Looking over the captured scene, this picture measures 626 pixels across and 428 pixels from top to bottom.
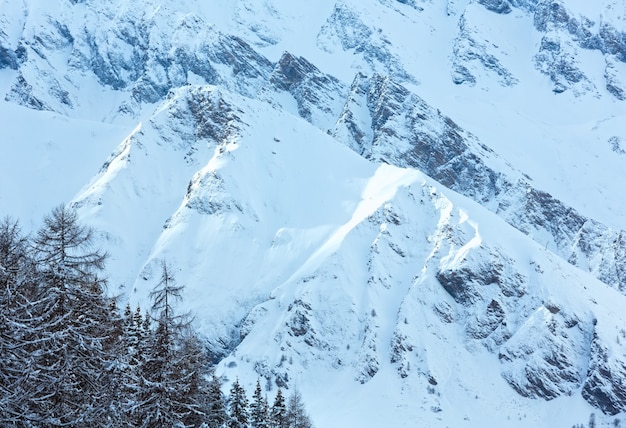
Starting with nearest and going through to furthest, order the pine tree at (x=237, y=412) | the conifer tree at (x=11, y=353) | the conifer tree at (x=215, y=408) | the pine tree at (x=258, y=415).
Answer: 1. the conifer tree at (x=11, y=353)
2. the conifer tree at (x=215, y=408)
3. the pine tree at (x=237, y=412)
4. the pine tree at (x=258, y=415)

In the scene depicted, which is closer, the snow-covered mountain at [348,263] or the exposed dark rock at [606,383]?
the exposed dark rock at [606,383]

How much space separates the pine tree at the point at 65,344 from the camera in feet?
45.0

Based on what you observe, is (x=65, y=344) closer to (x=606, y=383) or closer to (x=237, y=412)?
(x=237, y=412)

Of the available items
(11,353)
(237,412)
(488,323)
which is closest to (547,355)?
(488,323)

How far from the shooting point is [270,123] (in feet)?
462

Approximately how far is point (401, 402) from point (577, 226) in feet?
278

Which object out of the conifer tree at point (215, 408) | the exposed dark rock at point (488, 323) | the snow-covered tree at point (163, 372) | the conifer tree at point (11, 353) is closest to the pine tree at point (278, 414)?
the conifer tree at point (215, 408)

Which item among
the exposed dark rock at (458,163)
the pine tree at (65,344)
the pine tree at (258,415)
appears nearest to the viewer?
the pine tree at (65,344)

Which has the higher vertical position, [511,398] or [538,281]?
[538,281]

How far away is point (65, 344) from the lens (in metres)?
14.6

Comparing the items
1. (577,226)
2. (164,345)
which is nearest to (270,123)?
(577,226)

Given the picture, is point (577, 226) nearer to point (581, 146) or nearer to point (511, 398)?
point (581, 146)

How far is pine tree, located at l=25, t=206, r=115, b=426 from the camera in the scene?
540 inches

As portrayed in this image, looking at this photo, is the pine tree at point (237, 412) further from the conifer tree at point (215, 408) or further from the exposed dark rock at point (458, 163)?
→ the exposed dark rock at point (458, 163)
